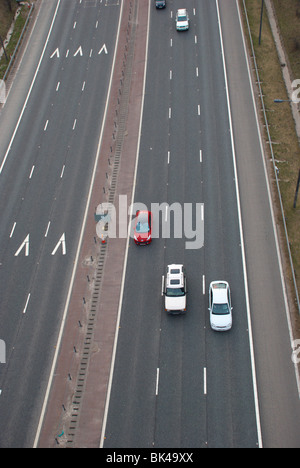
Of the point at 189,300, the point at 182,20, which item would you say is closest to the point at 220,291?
the point at 189,300

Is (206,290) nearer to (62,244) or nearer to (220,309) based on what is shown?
(220,309)

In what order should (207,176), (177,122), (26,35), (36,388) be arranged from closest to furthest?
(36,388)
(207,176)
(177,122)
(26,35)

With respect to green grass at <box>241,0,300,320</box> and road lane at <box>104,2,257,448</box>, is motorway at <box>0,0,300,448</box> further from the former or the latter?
green grass at <box>241,0,300,320</box>

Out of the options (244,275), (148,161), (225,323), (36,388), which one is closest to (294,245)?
(244,275)

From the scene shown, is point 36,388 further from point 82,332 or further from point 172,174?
point 172,174

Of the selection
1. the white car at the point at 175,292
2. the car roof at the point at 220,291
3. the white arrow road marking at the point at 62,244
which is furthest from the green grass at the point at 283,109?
the white arrow road marking at the point at 62,244
